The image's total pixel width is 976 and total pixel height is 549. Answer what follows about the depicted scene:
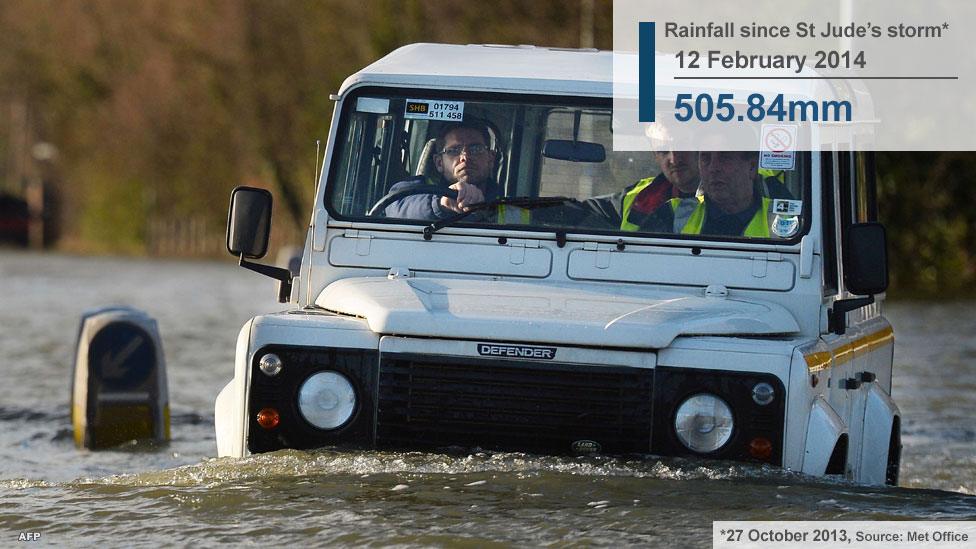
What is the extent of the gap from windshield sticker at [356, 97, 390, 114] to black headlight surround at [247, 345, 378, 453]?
1520 mm

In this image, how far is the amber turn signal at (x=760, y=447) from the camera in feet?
22.5

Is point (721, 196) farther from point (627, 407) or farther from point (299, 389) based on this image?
point (299, 389)

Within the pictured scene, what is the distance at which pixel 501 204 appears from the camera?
7.89m

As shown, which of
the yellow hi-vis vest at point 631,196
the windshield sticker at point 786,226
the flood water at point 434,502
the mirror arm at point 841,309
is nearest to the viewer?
the flood water at point 434,502

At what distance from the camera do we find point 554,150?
799cm

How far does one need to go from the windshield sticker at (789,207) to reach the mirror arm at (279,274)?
223cm

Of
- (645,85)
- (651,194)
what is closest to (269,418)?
Result: (651,194)

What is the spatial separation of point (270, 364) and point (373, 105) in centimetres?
159

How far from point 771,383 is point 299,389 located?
1806 mm

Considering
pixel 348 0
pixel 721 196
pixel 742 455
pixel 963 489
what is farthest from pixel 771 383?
pixel 348 0

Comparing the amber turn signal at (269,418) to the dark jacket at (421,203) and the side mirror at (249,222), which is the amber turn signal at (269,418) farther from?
the dark jacket at (421,203)

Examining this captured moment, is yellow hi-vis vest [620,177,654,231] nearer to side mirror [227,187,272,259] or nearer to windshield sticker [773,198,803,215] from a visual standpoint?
windshield sticker [773,198,803,215]

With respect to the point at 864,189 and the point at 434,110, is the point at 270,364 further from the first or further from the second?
the point at 864,189

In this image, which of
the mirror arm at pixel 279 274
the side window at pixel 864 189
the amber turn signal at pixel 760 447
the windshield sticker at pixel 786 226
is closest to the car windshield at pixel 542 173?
the windshield sticker at pixel 786 226
